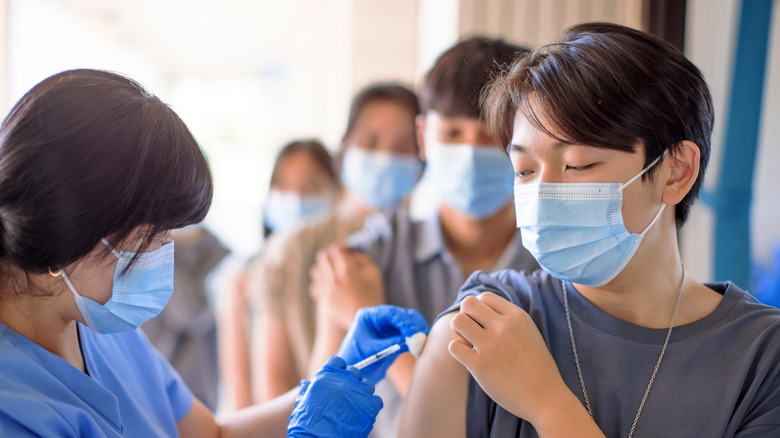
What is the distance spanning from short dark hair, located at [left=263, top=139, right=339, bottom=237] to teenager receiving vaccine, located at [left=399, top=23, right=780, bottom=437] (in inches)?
77.4

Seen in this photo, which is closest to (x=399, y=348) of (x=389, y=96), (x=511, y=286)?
(x=511, y=286)

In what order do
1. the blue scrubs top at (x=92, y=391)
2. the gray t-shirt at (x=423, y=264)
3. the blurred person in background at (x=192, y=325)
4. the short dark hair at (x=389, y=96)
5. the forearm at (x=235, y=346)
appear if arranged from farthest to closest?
the blurred person in background at (x=192, y=325), the forearm at (x=235, y=346), the short dark hair at (x=389, y=96), the gray t-shirt at (x=423, y=264), the blue scrubs top at (x=92, y=391)

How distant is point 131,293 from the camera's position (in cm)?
104

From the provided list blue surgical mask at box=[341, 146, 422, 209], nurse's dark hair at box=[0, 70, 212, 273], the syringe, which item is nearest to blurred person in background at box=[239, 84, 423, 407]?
blue surgical mask at box=[341, 146, 422, 209]

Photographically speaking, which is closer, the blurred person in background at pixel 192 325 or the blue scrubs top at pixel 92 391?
the blue scrubs top at pixel 92 391

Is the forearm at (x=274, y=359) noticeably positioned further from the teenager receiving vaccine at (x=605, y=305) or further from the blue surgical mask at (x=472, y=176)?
the teenager receiving vaccine at (x=605, y=305)

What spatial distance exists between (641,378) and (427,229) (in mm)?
837

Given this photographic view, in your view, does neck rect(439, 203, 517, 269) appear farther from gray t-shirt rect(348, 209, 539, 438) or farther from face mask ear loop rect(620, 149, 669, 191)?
face mask ear loop rect(620, 149, 669, 191)

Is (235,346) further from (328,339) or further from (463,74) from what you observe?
(463,74)

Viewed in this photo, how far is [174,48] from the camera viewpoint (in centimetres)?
934

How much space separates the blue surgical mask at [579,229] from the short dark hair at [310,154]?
1965 mm

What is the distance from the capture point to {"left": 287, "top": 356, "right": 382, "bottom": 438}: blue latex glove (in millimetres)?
1041

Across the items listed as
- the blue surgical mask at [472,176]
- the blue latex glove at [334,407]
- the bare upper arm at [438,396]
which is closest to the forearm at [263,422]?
the blue latex glove at [334,407]

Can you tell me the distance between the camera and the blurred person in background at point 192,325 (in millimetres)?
2865
